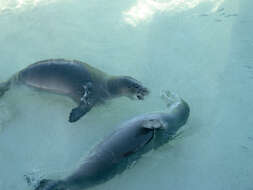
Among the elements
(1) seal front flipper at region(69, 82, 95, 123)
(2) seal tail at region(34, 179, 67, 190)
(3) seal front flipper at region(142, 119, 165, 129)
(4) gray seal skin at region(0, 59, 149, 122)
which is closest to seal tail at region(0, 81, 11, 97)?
(4) gray seal skin at region(0, 59, 149, 122)

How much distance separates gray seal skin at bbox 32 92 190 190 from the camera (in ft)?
7.44

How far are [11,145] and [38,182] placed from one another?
0.47 meters

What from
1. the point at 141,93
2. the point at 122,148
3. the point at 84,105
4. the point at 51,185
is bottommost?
the point at 51,185

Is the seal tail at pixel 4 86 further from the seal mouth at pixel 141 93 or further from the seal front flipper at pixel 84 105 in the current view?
the seal mouth at pixel 141 93

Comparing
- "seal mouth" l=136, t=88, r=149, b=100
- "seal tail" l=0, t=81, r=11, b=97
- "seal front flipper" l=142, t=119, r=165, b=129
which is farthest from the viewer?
"seal tail" l=0, t=81, r=11, b=97

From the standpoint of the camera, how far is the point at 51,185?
7.38ft

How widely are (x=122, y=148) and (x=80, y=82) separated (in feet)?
2.70

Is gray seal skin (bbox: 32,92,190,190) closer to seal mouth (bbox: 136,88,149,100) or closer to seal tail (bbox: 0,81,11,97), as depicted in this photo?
seal mouth (bbox: 136,88,149,100)

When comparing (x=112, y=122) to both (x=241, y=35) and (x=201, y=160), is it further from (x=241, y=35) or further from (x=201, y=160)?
(x=241, y=35)

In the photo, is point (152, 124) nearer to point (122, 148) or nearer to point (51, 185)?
point (122, 148)

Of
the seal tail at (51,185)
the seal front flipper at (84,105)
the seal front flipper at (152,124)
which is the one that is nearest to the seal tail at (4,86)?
the seal front flipper at (84,105)

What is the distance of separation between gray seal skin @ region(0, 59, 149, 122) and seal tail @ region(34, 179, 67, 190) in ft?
2.48

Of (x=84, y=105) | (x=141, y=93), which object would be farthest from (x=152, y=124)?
(x=84, y=105)

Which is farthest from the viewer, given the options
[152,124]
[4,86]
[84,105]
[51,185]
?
[4,86]
